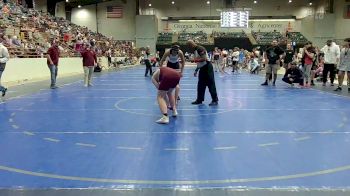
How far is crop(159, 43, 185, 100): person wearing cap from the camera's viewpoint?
28.7 feet

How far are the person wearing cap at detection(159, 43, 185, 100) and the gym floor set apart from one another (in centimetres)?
94

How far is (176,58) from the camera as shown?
9656mm

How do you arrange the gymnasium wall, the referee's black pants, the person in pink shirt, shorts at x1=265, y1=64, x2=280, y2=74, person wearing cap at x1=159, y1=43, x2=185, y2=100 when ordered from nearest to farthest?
person wearing cap at x1=159, y1=43, x2=185, y2=100
the referee's black pants
the person in pink shirt
shorts at x1=265, y1=64, x2=280, y2=74
the gymnasium wall

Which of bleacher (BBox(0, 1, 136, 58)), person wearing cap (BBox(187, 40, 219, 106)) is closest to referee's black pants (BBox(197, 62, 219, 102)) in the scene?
person wearing cap (BBox(187, 40, 219, 106))

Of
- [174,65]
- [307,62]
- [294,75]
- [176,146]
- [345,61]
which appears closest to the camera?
[176,146]

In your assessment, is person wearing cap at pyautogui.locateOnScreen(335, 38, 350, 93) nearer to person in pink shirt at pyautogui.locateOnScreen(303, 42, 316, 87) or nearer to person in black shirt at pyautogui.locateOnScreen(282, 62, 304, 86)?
person in pink shirt at pyautogui.locateOnScreen(303, 42, 316, 87)

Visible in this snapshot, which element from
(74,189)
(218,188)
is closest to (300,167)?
(218,188)

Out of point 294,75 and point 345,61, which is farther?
point 294,75

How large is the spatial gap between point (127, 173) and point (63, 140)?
2057 millimetres

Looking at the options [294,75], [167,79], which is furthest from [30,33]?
[167,79]

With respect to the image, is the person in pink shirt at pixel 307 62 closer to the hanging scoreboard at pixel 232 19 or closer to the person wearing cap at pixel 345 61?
the person wearing cap at pixel 345 61

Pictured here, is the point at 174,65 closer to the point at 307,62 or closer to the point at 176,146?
the point at 176,146

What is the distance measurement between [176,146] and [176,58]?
422 cm

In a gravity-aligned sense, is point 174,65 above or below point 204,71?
above
